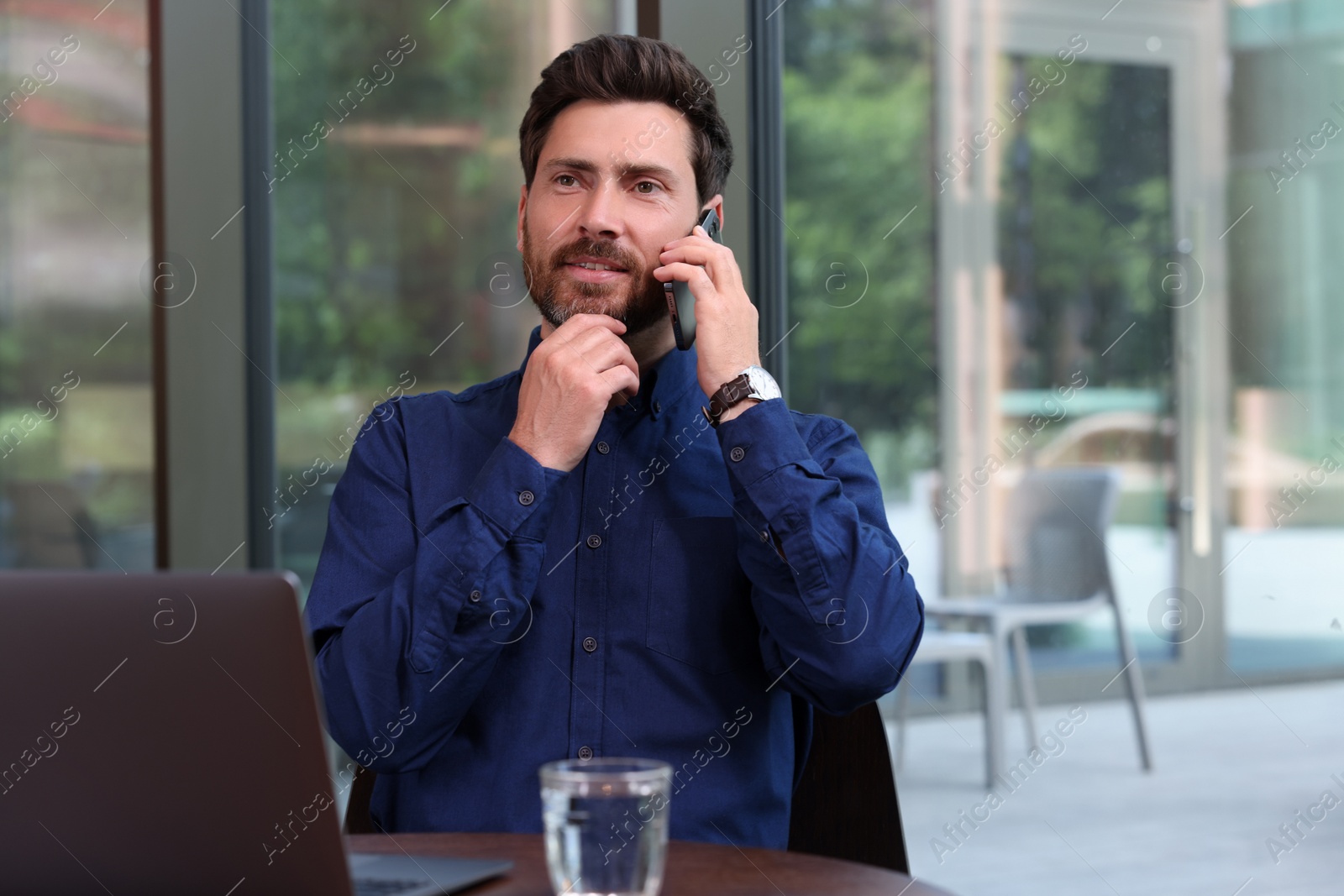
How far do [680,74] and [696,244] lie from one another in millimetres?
228

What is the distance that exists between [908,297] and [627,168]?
4.59 feet

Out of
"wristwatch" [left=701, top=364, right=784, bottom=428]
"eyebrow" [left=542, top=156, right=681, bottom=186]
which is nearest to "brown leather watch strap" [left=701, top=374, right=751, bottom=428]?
"wristwatch" [left=701, top=364, right=784, bottom=428]

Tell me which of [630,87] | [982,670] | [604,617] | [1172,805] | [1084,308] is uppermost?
[630,87]

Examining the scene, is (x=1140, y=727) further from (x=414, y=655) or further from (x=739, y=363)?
(x=414, y=655)

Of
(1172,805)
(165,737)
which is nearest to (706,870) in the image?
(165,737)

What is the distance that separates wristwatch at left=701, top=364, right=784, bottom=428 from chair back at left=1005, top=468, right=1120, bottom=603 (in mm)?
1234

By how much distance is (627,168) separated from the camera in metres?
1.59

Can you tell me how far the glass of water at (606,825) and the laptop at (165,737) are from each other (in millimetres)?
127

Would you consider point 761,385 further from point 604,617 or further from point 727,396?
point 604,617

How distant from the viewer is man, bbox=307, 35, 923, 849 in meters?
1.36

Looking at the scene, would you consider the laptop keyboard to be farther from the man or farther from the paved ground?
the paved ground

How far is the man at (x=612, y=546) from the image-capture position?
53.7 inches

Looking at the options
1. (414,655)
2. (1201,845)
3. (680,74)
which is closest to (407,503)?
(414,655)

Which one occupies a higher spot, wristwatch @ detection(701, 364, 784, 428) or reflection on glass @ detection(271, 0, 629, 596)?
reflection on glass @ detection(271, 0, 629, 596)
